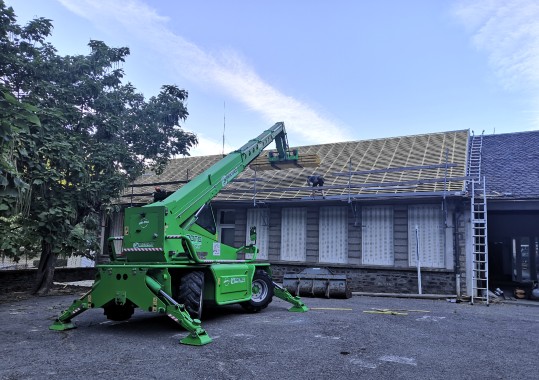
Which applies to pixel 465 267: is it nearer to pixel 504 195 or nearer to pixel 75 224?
pixel 504 195

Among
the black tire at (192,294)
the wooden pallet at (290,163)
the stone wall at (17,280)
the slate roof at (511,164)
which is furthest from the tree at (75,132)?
the slate roof at (511,164)

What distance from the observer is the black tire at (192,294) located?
25.5 feet

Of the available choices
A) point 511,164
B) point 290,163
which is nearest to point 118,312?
point 290,163

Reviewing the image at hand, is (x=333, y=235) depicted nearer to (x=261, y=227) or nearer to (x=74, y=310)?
(x=261, y=227)

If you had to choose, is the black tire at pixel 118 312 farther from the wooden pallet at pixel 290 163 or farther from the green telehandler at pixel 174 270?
the wooden pallet at pixel 290 163

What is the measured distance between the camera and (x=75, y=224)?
570 inches

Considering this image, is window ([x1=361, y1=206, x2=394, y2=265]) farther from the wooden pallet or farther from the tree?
the tree

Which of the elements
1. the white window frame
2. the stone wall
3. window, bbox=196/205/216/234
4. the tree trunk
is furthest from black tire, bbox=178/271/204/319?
the stone wall

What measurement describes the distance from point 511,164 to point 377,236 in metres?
6.59

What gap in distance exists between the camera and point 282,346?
6.62m

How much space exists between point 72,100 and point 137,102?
2.54 metres

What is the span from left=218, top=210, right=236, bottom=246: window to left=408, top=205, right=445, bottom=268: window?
303 inches

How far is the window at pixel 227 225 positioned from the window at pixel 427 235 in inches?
303

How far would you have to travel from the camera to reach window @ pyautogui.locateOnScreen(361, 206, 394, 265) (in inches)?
588
